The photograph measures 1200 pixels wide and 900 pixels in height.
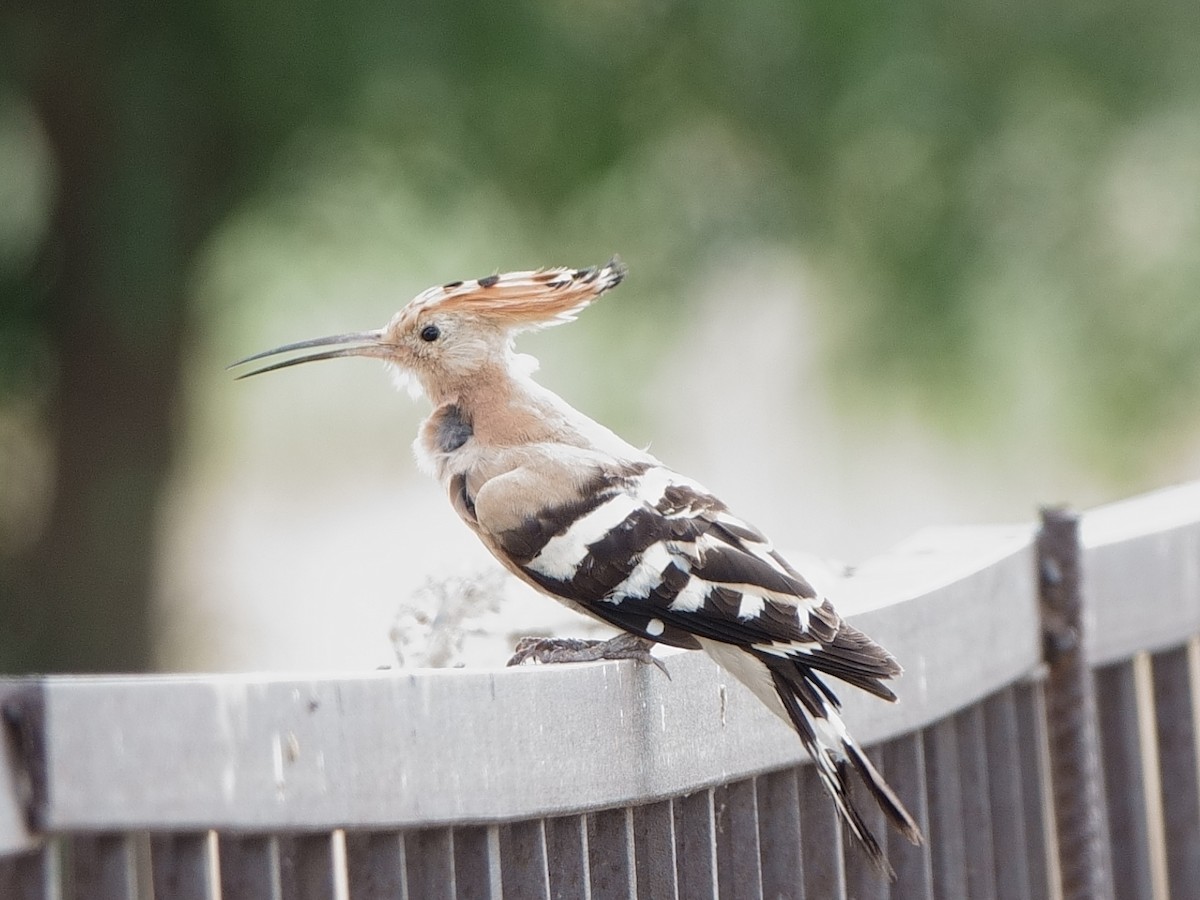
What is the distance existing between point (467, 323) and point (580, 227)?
11.7 ft

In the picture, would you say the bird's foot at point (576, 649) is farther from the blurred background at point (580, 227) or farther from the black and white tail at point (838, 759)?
the blurred background at point (580, 227)

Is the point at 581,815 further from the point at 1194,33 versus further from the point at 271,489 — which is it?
the point at 271,489

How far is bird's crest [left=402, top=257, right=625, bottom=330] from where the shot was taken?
2.89m

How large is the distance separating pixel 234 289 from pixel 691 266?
1.91 metres

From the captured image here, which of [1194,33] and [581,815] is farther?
[1194,33]

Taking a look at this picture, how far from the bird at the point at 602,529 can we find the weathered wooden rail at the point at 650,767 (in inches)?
3.8

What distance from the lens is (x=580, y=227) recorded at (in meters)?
6.56

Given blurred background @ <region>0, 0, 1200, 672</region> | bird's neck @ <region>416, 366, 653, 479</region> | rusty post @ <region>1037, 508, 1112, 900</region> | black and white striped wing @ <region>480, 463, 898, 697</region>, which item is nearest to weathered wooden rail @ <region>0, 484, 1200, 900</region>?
rusty post @ <region>1037, 508, 1112, 900</region>

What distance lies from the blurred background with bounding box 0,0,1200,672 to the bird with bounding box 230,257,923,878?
3091 mm

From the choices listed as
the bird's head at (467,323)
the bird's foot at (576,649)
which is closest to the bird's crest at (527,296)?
the bird's head at (467,323)

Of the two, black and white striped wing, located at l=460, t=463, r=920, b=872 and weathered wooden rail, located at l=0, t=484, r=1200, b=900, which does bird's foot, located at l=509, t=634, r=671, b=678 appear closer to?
black and white striped wing, located at l=460, t=463, r=920, b=872

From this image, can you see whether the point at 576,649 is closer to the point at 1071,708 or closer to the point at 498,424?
the point at 498,424

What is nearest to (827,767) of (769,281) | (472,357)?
(472,357)

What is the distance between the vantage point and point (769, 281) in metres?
7.08
